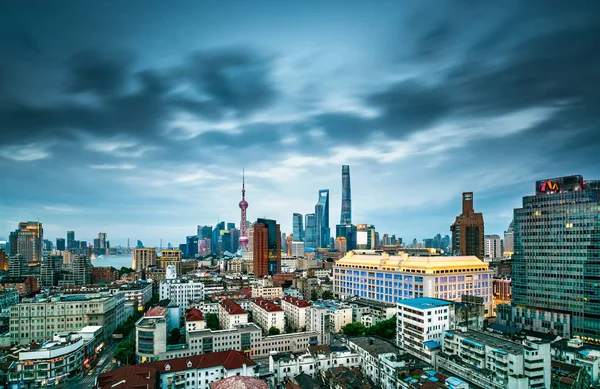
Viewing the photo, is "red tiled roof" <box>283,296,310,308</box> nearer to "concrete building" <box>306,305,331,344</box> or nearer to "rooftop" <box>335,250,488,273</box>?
"concrete building" <box>306,305,331,344</box>

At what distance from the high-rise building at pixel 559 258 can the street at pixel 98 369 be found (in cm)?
6505

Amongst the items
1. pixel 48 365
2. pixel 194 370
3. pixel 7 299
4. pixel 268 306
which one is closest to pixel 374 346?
pixel 194 370

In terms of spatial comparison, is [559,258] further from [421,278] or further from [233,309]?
[233,309]

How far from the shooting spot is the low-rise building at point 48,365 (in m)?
48.3

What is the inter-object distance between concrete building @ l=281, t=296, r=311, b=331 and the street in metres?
29.4

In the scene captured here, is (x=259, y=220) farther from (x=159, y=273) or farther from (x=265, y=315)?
(x=265, y=315)

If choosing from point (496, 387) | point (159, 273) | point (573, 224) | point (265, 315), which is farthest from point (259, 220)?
point (496, 387)

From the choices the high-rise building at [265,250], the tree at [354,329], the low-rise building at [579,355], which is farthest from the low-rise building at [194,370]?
the high-rise building at [265,250]

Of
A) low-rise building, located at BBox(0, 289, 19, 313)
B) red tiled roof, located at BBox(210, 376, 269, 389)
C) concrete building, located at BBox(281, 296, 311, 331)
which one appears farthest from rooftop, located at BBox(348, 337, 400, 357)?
low-rise building, located at BBox(0, 289, 19, 313)

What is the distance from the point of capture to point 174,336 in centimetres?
6506

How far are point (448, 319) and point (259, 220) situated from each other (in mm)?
109004

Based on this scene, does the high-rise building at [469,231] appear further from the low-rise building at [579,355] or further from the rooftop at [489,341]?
the rooftop at [489,341]

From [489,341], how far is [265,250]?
109187 mm

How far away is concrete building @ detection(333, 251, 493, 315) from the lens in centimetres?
7850
